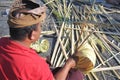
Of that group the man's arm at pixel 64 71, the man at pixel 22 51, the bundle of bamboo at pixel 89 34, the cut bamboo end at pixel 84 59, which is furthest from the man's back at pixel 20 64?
the bundle of bamboo at pixel 89 34

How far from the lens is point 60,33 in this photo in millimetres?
4719

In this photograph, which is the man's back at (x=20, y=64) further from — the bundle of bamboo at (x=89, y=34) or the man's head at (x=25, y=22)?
the bundle of bamboo at (x=89, y=34)

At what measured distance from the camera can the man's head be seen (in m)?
2.50

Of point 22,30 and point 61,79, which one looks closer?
point 22,30

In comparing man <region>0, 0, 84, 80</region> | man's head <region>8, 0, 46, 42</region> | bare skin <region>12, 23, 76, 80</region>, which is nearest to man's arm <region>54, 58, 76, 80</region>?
bare skin <region>12, 23, 76, 80</region>

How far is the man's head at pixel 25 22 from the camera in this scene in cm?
250

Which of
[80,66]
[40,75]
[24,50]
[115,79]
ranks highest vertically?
[24,50]

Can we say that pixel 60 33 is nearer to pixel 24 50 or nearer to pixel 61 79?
pixel 61 79

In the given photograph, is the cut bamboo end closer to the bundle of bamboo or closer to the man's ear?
the bundle of bamboo

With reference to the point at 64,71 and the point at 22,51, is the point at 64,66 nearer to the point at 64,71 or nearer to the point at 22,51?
the point at 64,71

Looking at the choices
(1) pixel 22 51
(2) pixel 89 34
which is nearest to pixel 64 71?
(1) pixel 22 51

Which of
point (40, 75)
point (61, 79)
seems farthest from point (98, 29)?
point (40, 75)

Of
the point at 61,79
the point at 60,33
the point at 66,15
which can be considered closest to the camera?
the point at 61,79

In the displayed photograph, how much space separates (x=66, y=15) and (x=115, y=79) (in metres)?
1.52
